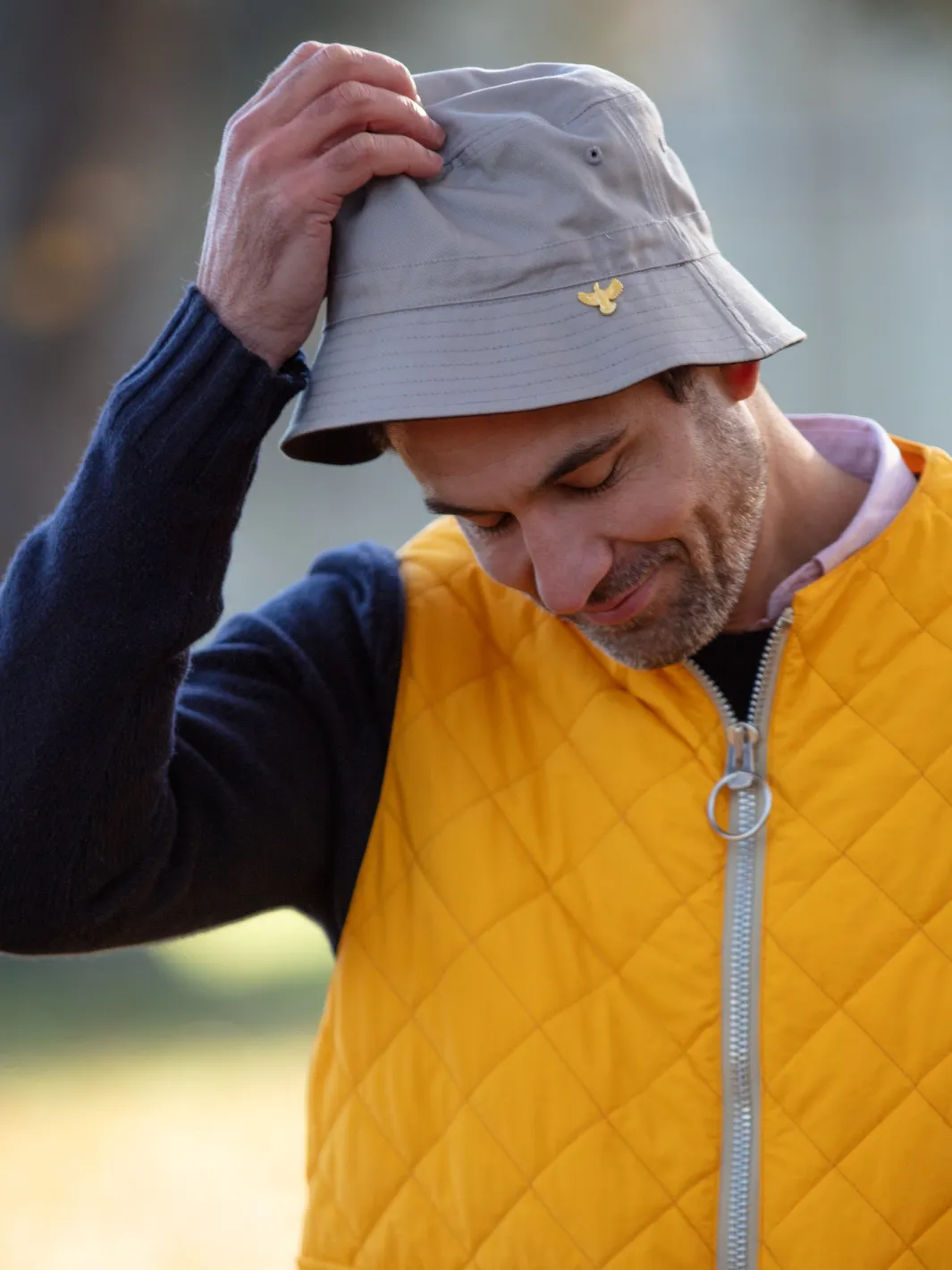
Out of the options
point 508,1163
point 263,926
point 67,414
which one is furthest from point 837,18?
point 508,1163

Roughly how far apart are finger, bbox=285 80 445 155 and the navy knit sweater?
16cm

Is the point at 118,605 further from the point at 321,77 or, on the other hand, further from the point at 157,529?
the point at 321,77

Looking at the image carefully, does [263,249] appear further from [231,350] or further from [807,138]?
[807,138]

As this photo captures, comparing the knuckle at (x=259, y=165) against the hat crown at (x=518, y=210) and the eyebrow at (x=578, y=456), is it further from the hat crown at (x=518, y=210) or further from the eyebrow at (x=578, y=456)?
the eyebrow at (x=578, y=456)

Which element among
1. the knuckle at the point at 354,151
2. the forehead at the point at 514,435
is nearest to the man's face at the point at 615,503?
the forehead at the point at 514,435

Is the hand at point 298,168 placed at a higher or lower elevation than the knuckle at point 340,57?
lower

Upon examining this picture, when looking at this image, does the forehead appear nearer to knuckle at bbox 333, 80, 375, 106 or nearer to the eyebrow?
the eyebrow

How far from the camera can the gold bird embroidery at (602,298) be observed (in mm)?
1175

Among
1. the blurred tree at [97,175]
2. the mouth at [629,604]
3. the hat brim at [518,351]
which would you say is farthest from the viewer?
the blurred tree at [97,175]

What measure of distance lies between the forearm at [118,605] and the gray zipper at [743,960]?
0.47m

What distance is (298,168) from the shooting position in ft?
3.88

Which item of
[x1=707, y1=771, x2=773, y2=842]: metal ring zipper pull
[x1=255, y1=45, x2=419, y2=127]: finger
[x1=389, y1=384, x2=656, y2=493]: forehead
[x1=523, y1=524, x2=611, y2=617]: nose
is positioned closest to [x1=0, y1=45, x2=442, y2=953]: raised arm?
[x1=255, y1=45, x2=419, y2=127]: finger

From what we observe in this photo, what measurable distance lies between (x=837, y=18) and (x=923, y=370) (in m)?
Result: 0.99

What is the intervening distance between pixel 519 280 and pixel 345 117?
19cm
